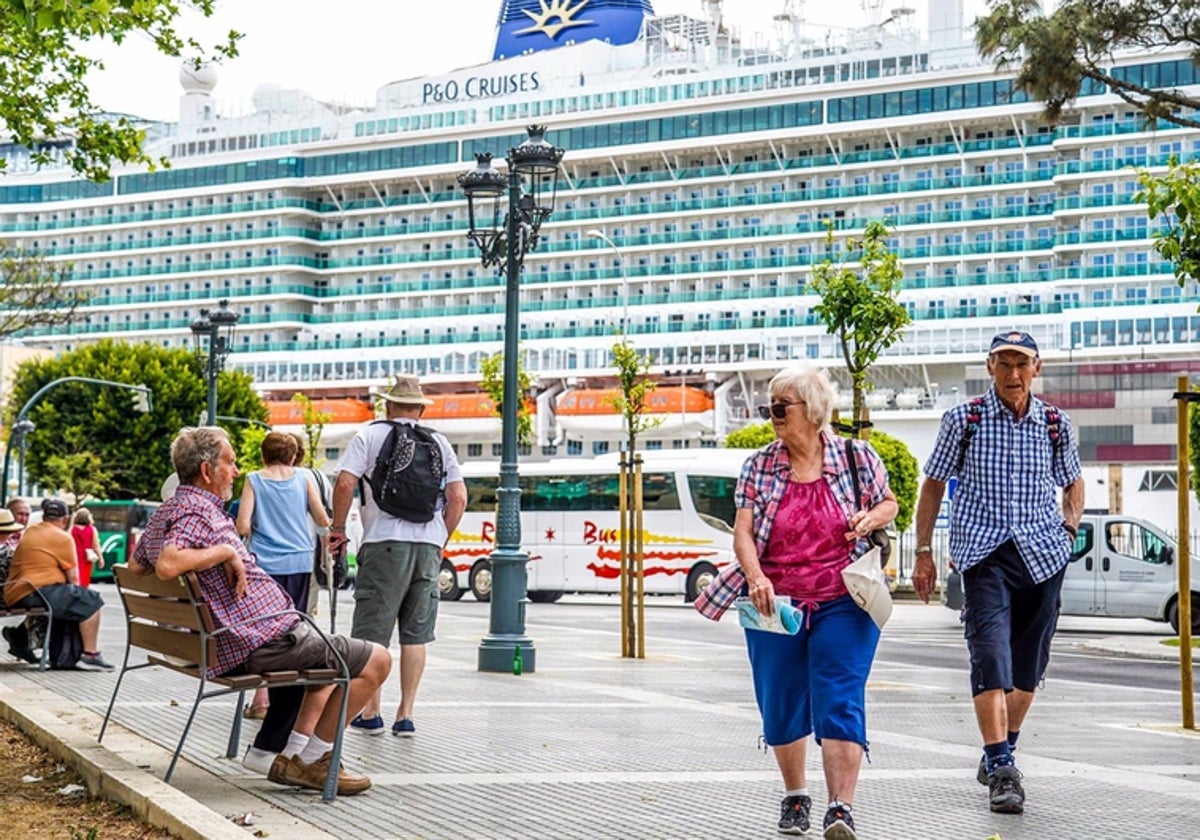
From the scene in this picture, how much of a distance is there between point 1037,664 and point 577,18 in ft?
296

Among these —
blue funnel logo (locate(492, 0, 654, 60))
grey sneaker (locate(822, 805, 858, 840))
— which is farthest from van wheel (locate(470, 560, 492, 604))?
blue funnel logo (locate(492, 0, 654, 60))

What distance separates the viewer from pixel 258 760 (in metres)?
7.29

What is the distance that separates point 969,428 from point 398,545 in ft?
9.49

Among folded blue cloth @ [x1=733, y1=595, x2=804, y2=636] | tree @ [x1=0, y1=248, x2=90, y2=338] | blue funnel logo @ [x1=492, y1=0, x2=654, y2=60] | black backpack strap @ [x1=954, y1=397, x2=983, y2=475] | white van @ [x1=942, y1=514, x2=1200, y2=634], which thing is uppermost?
blue funnel logo @ [x1=492, y1=0, x2=654, y2=60]

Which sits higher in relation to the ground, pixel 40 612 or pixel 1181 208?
pixel 1181 208

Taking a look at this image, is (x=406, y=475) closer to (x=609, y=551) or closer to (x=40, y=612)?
(x=40, y=612)

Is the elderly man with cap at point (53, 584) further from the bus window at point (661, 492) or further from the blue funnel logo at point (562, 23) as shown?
the blue funnel logo at point (562, 23)

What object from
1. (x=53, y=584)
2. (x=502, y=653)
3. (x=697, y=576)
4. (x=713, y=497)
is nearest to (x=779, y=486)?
(x=502, y=653)

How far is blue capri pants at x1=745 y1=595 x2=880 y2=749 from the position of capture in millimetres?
6141

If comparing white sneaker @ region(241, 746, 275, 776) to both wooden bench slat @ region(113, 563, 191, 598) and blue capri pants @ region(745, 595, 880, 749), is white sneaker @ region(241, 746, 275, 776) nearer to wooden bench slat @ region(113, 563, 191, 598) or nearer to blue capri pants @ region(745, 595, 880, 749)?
wooden bench slat @ region(113, 563, 191, 598)

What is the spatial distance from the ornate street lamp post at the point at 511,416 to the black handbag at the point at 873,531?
7770mm

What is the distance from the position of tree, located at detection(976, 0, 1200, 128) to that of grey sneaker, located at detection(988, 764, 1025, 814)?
55.3ft

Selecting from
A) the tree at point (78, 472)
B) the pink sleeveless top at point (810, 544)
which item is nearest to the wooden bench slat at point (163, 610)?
the pink sleeveless top at point (810, 544)

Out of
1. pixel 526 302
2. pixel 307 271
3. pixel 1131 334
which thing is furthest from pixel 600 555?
pixel 307 271
